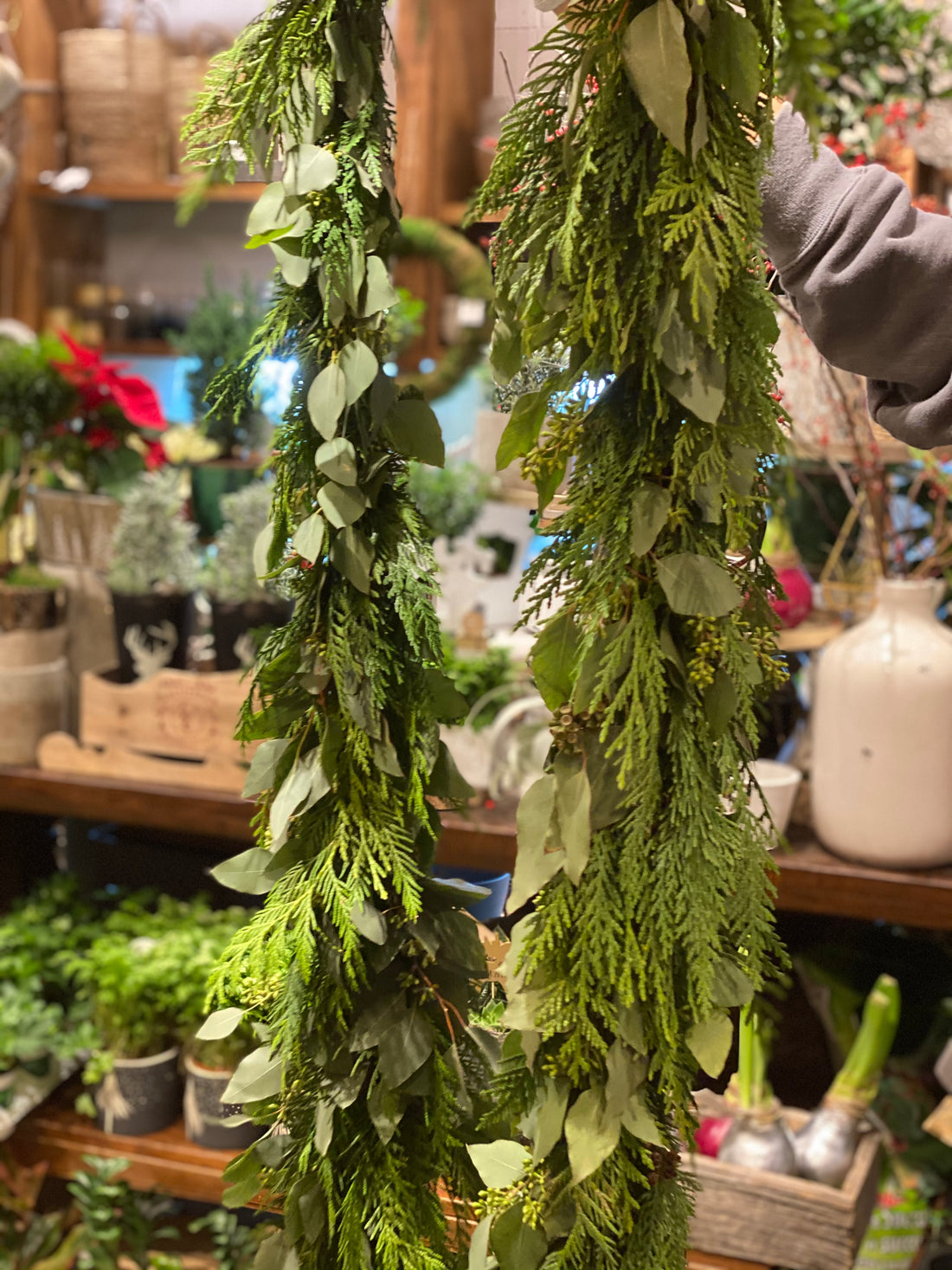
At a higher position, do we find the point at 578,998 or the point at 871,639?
the point at 578,998

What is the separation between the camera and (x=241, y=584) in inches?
62.6

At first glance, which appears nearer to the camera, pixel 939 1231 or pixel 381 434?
pixel 381 434

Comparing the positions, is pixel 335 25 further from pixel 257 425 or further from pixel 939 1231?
pixel 939 1231

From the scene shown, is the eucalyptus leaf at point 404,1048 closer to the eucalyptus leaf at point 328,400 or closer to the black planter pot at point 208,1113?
the eucalyptus leaf at point 328,400

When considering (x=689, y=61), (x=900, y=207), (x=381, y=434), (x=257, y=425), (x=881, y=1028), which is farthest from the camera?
(x=257, y=425)

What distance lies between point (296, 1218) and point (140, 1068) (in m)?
1.08

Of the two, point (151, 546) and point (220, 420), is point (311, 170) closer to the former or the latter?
point (151, 546)

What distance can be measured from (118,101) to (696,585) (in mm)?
2558

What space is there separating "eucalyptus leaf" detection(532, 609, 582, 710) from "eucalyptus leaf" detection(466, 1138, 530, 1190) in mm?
195

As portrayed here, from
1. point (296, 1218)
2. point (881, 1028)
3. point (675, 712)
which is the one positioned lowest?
point (881, 1028)

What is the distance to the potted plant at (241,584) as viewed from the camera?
1.59 metres

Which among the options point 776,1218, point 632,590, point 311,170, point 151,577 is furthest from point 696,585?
point 151,577

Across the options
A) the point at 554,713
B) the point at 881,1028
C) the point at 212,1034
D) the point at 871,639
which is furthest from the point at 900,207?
the point at 881,1028

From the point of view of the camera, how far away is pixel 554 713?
0.51 metres
